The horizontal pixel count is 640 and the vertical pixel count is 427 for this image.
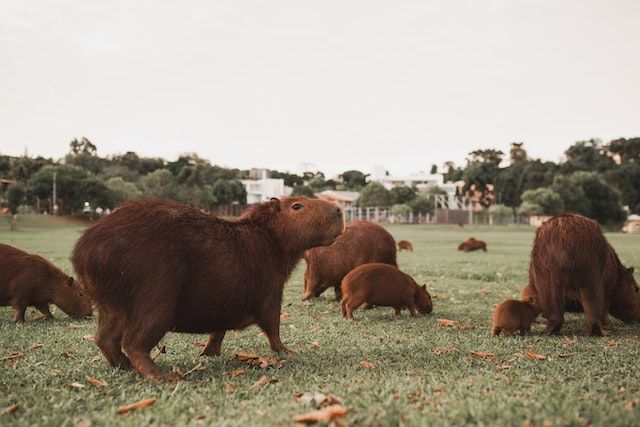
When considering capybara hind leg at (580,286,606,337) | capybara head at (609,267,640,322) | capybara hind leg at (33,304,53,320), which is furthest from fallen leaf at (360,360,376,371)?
capybara hind leg at (33,304,53,320)

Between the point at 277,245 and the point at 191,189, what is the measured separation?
60.5 metres

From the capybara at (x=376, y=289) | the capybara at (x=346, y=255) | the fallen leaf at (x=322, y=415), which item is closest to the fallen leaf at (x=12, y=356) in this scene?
the fallen leaf at (x=322, y=415)

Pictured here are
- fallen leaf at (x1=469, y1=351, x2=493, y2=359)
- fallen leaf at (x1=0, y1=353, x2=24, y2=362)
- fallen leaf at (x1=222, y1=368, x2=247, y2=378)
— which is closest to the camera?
fallen leaf at (x1=222, y1=368, x2=247, y2=378)

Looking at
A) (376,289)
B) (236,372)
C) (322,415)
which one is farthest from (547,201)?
(322,415)

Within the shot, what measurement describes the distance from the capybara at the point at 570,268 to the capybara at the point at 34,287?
4.90 metres

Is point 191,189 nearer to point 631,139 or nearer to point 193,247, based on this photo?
point 193,247

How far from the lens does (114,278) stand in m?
3.82

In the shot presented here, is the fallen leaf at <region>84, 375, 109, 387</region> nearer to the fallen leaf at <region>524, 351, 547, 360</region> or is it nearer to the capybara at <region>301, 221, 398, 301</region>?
the fallen leaf at <region>524, 351, 547, 360</region>

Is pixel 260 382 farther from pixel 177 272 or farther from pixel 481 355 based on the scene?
pixel 481 355

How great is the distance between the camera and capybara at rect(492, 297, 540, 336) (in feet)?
19.1

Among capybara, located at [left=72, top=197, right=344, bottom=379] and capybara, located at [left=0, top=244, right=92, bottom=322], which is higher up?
capybara, located at [left=72, top=197, right=344, bottom=379]

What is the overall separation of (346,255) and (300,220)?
3281 mm

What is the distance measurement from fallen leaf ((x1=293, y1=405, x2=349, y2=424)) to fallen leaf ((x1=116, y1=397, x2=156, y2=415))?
3.12 feet

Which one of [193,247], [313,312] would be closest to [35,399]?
[193,247]
